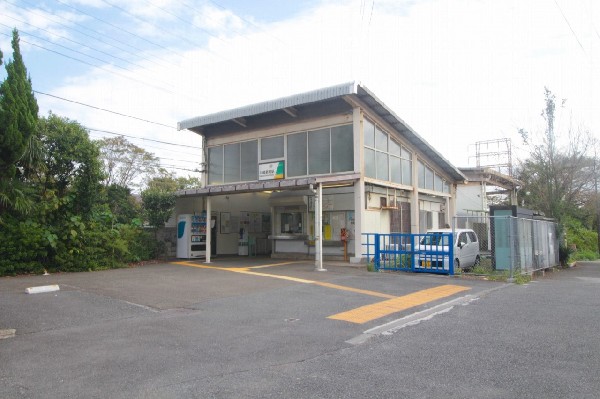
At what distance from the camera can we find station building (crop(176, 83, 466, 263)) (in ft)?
55.5

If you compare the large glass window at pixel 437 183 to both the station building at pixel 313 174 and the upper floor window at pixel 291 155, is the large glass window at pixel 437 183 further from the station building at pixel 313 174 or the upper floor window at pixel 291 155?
the upper floor window at pixel 291 155

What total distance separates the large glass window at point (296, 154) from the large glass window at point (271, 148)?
1.52 ft

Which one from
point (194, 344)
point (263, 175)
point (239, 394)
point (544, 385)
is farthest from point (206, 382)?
point (263, 175)

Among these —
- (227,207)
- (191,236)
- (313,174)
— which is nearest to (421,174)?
(313,174)

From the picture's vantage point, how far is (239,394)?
14.5 feet

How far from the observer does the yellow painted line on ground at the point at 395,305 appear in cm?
809

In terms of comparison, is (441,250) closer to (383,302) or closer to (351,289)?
(351,289)

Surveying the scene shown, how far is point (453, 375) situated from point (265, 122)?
15.8 metres

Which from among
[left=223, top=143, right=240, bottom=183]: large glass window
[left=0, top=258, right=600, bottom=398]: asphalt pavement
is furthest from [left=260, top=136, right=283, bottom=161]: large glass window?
[left=0, top=258, right=600, bottom=398]: asphalt pavement

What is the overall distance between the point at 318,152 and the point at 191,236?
267 inches

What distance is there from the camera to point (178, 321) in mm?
7727

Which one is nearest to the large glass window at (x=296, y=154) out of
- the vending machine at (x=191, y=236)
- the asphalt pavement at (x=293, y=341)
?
the vending machine at (x=191, y=236)

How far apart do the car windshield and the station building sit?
2.59 m

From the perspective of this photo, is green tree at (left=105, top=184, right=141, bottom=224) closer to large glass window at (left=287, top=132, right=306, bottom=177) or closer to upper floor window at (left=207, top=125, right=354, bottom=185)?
upper floor window at (left=207, top=125, right=354, bottom=185)
